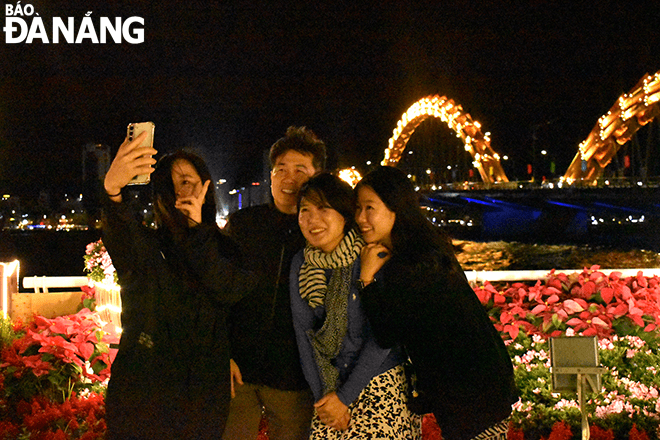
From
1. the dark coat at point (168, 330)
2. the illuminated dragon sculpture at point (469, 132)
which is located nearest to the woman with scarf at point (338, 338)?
the dark coat at point (168, 330)

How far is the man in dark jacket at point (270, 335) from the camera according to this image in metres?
2.71

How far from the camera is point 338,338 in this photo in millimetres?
2484

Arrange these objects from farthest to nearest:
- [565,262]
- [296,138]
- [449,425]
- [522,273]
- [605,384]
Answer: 1. [565,262]
2. [522,273]
3. [605,384]
4. [296,138]
5. [449,425]

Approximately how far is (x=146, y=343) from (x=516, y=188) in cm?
3638

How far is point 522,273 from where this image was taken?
6.10 m

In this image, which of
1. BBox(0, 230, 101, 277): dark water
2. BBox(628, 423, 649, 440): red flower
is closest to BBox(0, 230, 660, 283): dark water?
BBox(0, 230, 101, 277): dark water

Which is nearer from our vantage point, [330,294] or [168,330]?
[168,330]

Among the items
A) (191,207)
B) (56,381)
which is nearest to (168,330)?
(191,207)

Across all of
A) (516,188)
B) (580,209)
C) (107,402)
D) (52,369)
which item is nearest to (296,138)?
(107,402)

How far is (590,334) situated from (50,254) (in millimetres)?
39471

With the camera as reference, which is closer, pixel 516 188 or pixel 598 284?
pixel 598 284

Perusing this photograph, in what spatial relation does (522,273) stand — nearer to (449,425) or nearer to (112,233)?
(449,425)

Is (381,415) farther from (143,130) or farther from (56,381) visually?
(56,381)

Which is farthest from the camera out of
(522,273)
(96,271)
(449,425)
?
(522,273)
